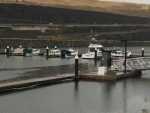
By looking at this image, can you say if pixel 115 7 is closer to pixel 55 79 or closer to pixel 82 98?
pixel 55 79

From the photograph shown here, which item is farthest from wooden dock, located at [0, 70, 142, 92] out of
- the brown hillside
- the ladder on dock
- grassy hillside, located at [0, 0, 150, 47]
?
the brown hillside

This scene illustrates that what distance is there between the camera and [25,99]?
93.7 ft

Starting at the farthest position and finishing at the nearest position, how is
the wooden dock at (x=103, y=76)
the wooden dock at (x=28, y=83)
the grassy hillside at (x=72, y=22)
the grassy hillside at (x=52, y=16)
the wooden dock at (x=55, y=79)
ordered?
the grassy hillside at (x=52, y=16)
the grassy hillside at (x=72, y=22)
the wooden dock at (x=103, y=76)
the wooden dock at (x=55, y=79)
the wooden dock at (x=28, y=83)

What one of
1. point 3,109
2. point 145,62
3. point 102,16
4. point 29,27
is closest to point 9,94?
point 3,109

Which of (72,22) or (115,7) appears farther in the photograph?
(115,7)

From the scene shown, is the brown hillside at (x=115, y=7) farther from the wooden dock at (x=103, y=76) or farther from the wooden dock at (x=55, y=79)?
the wooden dock at (x=55, y=79)

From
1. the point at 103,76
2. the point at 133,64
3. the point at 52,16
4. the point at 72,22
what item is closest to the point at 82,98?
the point at 103,76

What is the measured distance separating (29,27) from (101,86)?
3247 inches

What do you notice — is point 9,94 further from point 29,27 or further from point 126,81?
point 29,27

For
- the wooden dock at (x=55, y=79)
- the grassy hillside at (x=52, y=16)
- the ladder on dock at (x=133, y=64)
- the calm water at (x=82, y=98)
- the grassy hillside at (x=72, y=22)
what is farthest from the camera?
the grassy hillside at (x=52, y=16)

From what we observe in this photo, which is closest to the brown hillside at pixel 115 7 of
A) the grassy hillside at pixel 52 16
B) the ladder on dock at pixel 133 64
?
the grassy hillside at pixel 52 16

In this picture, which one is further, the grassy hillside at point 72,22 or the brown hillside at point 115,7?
the brown hillside at point 115,7

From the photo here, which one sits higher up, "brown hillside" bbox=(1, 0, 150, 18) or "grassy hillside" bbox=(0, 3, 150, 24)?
"brown hillside" bbox=(1, 0, 150, 18)

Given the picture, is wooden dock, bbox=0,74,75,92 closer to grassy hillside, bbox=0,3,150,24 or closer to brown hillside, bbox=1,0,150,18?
grassy hillside, bbox=0,3,150,24
